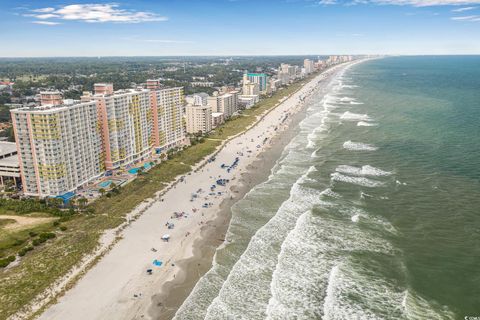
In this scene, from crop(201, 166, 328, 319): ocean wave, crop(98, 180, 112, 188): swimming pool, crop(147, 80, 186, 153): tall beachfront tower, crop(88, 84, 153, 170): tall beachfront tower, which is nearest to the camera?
crop(201, 166, 328, 319): ocean wave

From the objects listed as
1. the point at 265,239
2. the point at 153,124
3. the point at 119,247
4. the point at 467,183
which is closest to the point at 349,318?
the point at 265,239

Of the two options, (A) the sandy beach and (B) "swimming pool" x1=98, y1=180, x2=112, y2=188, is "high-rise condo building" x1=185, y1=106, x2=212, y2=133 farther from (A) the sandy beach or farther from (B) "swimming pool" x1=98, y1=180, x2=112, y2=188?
(B) "swimming pool" x1=98, y1=180, x2=112, y2=188

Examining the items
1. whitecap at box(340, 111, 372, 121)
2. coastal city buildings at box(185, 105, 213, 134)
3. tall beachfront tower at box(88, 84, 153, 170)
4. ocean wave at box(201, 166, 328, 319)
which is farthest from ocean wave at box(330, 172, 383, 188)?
whitecap at box(340, 111, 372, 121)

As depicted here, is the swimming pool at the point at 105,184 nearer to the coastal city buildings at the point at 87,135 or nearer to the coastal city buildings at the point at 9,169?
the coastal city buildings at the point at 87,135

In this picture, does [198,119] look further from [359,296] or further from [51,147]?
[359,296]

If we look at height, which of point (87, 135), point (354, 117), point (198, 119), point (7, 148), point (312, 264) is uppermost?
point (87, 135)

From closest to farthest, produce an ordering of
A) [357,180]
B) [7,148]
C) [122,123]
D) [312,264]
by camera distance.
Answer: [312,264] < [357,180] < [122,123] < [7,148]

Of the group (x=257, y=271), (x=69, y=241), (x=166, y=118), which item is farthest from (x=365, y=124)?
(x=69, y=241)
